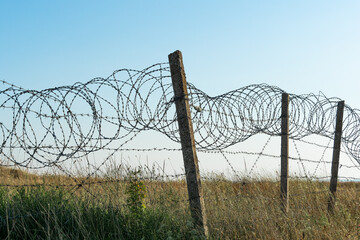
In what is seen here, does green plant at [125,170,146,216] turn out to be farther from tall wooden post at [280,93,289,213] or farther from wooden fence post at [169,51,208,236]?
tall wooden post at [280,93,289,213]

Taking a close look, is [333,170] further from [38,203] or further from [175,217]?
[38,203]

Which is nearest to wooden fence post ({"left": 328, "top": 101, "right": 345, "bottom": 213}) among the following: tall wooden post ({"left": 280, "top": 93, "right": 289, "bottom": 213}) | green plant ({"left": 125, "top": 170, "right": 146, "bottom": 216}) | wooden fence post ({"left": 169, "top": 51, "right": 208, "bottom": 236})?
tall wooden post ({"left": 280, "top": 93, "right": 289, "bottom": 213})

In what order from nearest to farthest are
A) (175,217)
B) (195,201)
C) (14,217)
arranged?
(14,217), (195,201), (175,217)

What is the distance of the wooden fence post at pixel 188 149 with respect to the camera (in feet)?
14.8

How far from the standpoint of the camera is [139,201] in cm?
473

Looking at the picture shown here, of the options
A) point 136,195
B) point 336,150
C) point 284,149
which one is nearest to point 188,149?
point 136,195

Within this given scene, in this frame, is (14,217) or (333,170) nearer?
(14,217)

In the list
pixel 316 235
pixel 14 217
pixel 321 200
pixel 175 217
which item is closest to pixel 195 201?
pixel 175 217

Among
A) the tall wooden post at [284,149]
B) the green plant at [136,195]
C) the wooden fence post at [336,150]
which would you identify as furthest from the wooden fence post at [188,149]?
the wooden fence post at [336,150]

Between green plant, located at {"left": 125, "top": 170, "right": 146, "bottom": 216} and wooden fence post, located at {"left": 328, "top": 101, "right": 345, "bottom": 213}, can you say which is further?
wooden fence post, located at {"left": 328, "top": 101, "right": 345, "bottom": 213}

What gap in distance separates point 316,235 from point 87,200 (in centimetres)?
298

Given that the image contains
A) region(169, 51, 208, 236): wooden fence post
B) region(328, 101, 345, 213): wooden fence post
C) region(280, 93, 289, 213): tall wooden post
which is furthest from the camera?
region(328, 101, 345, 213): wooden fence post

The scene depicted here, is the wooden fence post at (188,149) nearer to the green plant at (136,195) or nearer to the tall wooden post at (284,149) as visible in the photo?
the green plant at (136,195)

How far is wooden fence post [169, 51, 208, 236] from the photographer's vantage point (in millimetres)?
4508
